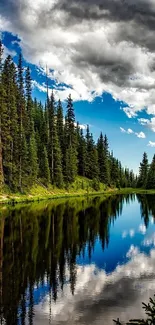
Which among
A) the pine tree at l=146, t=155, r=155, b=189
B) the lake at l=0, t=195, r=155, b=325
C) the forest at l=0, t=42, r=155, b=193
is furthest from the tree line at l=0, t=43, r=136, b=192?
the lake at l=0, t=195, r=155, b=325

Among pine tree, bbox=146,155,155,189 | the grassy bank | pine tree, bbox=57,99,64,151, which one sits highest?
pine tree, bbox=57,99,64,151

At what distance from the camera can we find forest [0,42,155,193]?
5756cm

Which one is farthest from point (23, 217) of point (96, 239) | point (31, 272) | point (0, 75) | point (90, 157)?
point (90, 157)

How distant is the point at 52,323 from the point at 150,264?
365 inches

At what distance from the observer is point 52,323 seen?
36.4 feet

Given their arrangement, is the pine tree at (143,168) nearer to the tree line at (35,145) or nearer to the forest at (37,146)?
the forest at (37,146)

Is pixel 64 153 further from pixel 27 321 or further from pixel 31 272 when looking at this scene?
pixel 27 321

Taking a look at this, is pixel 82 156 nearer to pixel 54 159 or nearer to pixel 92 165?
pixel 92 165

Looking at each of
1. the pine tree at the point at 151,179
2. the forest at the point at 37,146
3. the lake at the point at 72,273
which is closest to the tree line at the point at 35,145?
the forest at the point at 37,146

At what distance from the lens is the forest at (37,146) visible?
2266 inches

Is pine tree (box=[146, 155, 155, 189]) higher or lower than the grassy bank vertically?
higher

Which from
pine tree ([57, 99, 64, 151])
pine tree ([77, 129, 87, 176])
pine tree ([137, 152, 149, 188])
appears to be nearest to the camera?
pine tree ([57, 99, 64, 151])

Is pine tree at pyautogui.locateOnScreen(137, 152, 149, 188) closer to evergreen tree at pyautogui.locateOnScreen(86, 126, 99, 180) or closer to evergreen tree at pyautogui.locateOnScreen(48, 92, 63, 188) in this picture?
evergreen tree at pyautogui.locateOnScreen(86, 126, 99, 180)

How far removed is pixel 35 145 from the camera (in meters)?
70.1
